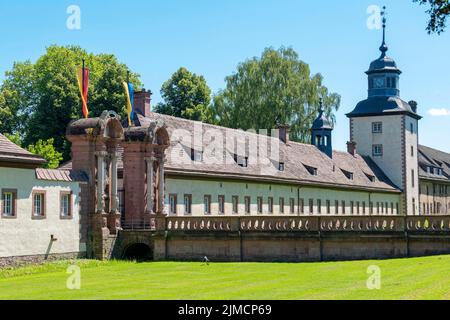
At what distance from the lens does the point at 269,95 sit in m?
74.9

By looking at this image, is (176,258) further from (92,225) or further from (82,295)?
(82,295)

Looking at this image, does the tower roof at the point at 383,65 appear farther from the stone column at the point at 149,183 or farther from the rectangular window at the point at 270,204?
the stone column at the point at 149,183

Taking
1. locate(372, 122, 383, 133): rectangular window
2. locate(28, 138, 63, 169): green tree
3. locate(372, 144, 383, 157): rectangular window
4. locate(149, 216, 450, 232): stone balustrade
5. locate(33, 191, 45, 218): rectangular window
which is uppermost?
locate(372, 122, 383, 133): rectangular window

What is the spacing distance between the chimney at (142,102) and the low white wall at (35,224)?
32.0 ft

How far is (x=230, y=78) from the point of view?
75.7 m

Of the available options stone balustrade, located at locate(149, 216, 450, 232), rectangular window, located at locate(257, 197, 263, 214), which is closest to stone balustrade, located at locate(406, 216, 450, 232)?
stone balustrade, located at locate(149, 216, 450, 232)

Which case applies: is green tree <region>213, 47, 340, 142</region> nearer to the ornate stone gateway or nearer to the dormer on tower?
the dormer on tower

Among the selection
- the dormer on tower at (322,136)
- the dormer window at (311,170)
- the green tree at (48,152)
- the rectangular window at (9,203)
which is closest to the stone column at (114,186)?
the rectangular window at (9,203)

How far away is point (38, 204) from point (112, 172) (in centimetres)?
452

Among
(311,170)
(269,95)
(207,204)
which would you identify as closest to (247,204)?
(207,204)

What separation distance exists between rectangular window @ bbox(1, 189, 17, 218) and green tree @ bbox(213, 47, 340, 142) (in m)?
44.7

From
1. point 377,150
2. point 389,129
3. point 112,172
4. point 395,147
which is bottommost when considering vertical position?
point 112,172

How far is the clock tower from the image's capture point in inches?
2837

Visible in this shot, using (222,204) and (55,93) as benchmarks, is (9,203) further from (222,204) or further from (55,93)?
(55,93)
